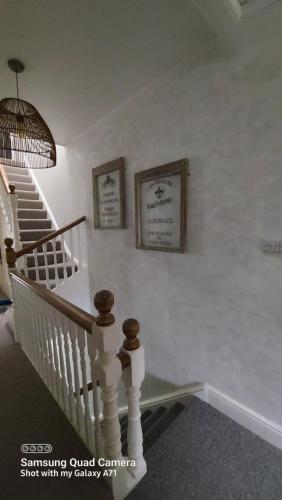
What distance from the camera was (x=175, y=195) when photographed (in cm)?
167

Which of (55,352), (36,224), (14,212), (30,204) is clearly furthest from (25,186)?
(55,352)

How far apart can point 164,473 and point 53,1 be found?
8.05 ft

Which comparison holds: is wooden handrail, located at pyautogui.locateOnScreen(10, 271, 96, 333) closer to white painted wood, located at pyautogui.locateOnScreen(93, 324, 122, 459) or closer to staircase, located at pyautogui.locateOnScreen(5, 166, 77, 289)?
white painted wood, located at pyautogui.locateOnScreen(93, 324, 122, 459)

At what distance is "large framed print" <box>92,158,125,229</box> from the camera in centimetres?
217

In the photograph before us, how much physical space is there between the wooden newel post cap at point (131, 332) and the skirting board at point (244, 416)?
41.1 inches

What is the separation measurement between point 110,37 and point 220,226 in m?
1.33

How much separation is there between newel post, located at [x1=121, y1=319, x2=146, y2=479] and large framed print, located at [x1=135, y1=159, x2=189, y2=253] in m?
0.90

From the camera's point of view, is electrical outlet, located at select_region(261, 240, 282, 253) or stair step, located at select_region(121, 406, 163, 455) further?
stair step, located at select_region(121, 406, 163, 455)

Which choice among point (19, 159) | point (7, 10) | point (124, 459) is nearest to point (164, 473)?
point (124, 459)

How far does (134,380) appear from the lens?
937mm

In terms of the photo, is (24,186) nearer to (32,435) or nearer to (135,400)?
(32,435)

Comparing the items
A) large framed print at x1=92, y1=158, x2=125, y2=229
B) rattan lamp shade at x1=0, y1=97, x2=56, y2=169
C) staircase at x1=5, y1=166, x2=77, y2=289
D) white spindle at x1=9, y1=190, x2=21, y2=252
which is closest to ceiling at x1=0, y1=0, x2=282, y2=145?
rattan lamp shade at x1=0, y1=97, x2=56, y2=169

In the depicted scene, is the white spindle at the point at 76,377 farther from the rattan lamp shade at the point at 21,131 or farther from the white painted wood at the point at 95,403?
the rattan lamp shade at the point at 21,131

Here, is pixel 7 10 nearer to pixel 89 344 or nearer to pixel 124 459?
pixel 89 344
